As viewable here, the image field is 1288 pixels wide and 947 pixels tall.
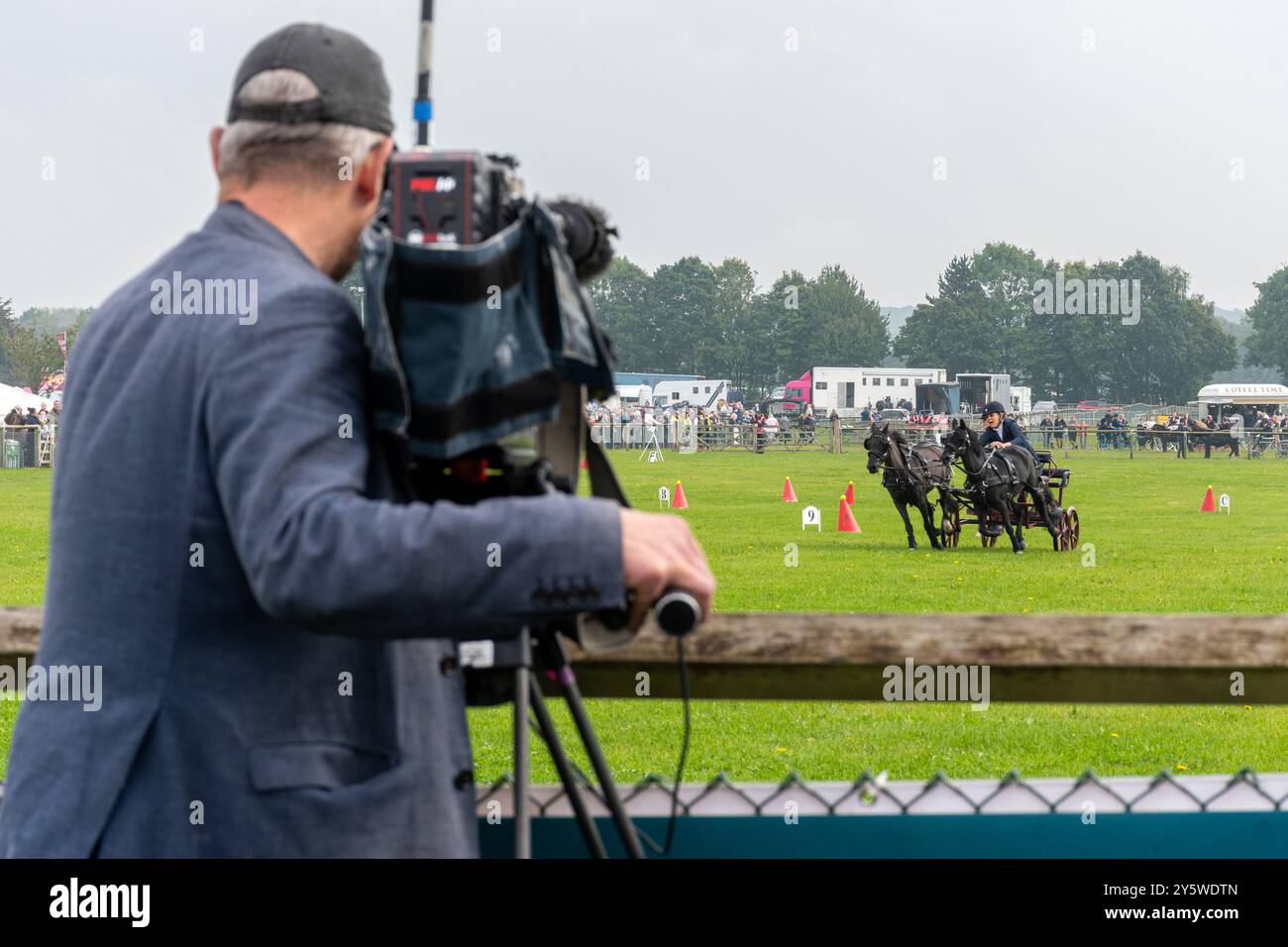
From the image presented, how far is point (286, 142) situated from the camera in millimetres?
1706

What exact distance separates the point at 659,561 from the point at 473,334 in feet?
1.03

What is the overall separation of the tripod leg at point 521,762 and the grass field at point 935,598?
465 cm

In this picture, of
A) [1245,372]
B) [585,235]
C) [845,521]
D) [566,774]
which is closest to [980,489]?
[845,521]

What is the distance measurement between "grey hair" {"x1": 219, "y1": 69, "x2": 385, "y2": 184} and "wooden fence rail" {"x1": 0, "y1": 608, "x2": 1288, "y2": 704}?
124 centimetres

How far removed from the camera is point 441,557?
58.8 inches

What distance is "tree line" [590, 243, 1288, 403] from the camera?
104m

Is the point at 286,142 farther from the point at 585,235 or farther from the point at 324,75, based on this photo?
the point at 585,235

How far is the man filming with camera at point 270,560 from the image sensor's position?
1504mm

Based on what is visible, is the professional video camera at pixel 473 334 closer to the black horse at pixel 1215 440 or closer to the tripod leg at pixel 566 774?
the tripod leg at pixel 566 774

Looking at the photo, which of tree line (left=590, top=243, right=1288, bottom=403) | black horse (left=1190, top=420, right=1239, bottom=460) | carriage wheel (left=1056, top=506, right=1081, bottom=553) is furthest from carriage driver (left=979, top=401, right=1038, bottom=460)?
tree line (left=590, top=243, right=1288, bottom=403)

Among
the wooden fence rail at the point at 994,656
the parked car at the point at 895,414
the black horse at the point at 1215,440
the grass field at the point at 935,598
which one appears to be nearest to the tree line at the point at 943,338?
the parked car at the point at 895,414

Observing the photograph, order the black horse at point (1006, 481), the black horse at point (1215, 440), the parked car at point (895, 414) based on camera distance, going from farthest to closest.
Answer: the parked car at point (895, 414), the black horse at point (1215, 440), the black horse at point (1006, 481)

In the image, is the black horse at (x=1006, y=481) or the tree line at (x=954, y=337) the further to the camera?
the tree line at (x=954, y=337)

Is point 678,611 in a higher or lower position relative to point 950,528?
higher
